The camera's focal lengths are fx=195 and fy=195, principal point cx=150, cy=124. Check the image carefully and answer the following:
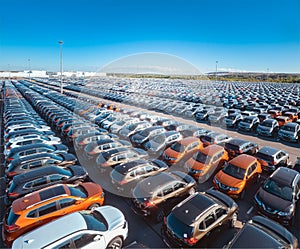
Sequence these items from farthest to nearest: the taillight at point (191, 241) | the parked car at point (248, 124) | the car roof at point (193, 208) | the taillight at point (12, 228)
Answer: the parked car at point (248, 124), the car roof at point (193, 208), the taillight at point (12, 228), the taillight at point (191, 241)

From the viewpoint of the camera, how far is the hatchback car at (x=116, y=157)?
935 centimetres

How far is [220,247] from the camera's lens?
5578mm

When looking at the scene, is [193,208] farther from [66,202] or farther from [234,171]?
[66,202]

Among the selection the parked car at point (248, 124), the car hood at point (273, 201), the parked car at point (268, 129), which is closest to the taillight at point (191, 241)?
the car hood at point (273, 201)

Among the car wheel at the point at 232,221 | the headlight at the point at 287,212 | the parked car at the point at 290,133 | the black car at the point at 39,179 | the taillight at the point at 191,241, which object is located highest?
the parked car at the point at 290,133

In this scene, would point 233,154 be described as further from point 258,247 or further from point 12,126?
point 12,126

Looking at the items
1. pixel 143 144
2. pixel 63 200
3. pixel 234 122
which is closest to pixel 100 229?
pixel 63 200

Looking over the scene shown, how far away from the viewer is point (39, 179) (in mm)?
7352

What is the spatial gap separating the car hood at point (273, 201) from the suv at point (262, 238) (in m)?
1.32

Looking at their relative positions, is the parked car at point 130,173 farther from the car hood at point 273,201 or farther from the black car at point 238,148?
the black car at point 238,148

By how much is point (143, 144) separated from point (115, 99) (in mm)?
22658

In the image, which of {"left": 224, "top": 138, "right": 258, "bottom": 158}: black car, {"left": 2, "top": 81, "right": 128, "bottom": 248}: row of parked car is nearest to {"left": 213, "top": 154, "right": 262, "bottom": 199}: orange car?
{"left": 224, "top": 138, "right": 258, "bottom": 158}: black car

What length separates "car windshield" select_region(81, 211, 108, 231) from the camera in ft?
16.8

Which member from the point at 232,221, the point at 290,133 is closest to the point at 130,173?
the point at 232,221
